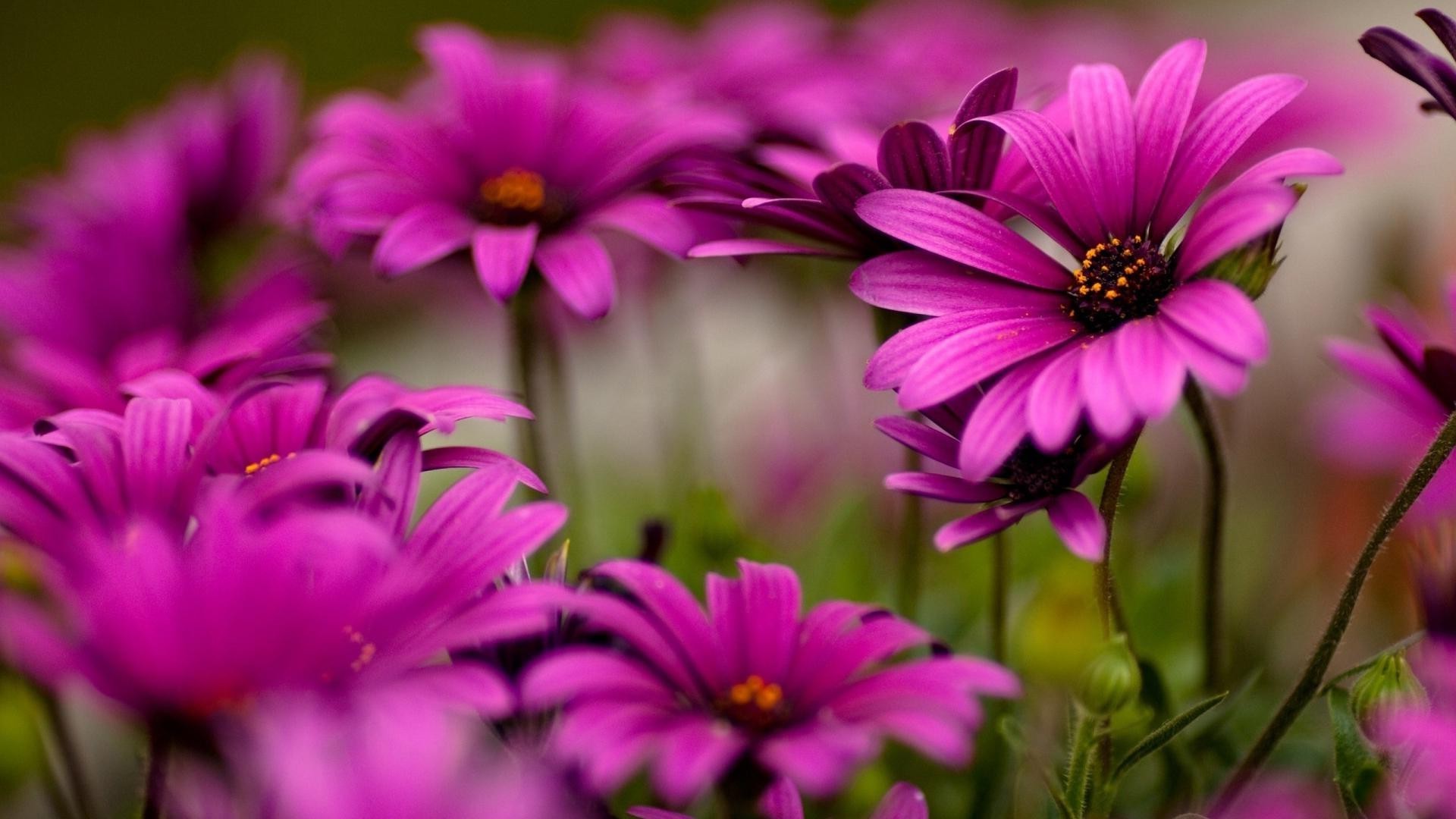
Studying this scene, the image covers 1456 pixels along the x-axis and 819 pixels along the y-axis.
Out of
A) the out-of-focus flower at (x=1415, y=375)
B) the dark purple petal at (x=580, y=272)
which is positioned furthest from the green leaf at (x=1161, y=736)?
the dark purple petal at (x=580, y=272)

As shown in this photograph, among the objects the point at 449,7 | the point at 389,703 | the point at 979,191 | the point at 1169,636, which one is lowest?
the point at 1169,636

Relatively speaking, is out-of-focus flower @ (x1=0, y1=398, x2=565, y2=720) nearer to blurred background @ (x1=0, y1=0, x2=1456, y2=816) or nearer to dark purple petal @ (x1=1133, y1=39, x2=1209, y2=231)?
blurred background @ (x1=0, y1=0, x2=1456, y2=816)

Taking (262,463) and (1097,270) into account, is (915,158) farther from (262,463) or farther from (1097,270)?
(262,463)

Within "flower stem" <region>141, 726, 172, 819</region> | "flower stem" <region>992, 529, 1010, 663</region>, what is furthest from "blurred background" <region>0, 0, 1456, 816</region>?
"flower stem" <region>141, 726, 172, 819</region>

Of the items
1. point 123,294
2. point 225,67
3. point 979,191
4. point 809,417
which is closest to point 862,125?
point 979,191

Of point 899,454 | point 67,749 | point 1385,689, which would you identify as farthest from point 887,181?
point 899,454

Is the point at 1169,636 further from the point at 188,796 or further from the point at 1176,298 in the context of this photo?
the point at 188,796
